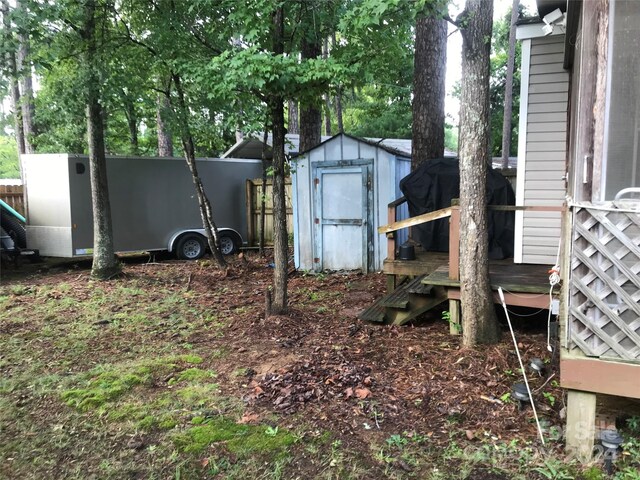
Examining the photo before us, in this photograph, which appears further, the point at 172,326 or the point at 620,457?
the point at 172,326

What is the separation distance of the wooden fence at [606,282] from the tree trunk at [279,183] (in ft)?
10.6

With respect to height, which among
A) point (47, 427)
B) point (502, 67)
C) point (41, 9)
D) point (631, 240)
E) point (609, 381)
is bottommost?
point (47, 427)

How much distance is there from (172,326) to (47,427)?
2417 millimetres

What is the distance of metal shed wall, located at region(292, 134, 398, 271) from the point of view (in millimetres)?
8391

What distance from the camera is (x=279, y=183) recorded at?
5.55 m

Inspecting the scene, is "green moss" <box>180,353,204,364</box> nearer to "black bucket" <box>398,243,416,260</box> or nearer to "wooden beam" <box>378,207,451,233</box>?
"wooden beam" <box>378,207,451,233</box>

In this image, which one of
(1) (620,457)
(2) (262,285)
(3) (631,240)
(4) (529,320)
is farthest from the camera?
(2) (262,285)

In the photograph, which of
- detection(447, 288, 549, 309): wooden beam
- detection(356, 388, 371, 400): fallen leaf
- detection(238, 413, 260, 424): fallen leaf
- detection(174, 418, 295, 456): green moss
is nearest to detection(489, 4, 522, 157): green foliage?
detection(447, 288, 549, 309): wooden beam

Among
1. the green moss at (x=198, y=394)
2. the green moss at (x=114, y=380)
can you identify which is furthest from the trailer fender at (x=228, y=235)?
the green moss at (x=198, y=394)

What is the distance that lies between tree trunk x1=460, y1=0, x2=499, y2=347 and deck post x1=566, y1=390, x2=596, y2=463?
5.11 feet

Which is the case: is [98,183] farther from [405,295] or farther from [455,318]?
[455,318]

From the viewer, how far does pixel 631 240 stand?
105 inches

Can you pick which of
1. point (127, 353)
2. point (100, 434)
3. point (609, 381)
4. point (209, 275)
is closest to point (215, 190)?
point (209, 275)

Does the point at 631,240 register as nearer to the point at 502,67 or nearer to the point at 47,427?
the point at 47,427
